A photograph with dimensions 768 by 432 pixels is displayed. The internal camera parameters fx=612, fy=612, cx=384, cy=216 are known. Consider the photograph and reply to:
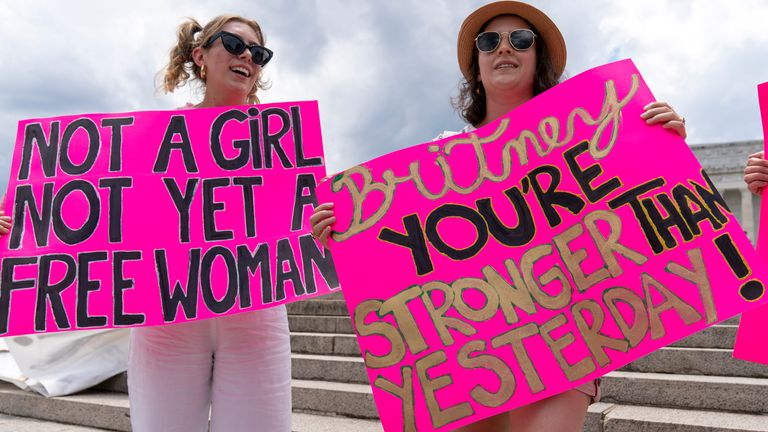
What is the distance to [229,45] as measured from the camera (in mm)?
2408

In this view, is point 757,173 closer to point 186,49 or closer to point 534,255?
point 534,255

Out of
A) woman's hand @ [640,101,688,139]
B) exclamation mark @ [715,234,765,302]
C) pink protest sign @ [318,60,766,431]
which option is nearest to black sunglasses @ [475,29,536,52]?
pink protest sign @ [318,60,766,431]

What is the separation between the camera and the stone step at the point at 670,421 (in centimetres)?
313

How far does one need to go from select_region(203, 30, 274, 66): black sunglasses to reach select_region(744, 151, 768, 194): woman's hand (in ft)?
6.08

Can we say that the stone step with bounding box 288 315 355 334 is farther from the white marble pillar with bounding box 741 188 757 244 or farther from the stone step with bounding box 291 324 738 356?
the white marble pillar with bounding box 741 188 757 244

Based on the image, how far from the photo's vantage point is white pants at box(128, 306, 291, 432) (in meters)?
2.08

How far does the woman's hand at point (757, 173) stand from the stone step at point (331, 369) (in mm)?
3122

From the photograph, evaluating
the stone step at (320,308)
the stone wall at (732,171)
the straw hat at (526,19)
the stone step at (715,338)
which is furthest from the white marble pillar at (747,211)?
the straw hat at (526,19)

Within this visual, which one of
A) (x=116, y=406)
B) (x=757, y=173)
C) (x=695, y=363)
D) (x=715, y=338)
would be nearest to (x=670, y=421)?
(x=695, y=363)

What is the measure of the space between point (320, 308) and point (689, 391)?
12.1 ft

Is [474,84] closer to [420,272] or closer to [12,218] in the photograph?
[420,272]

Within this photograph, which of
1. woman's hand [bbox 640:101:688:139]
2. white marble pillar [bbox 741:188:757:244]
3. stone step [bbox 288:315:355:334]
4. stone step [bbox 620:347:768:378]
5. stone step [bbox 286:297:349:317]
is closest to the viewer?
woman's hand [bbox 640:101:688:139]

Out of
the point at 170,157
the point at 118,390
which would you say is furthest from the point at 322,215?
the point at 118,390

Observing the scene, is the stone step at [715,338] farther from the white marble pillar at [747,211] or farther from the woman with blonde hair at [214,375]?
the white marble pillar at [747,211]
